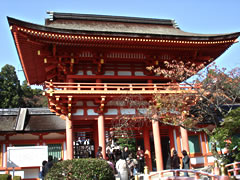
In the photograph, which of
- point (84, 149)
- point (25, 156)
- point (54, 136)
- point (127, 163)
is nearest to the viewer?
point (127, 163)

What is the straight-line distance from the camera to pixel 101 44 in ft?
45.2

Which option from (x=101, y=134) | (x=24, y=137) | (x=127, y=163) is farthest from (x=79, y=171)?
(x=24, y=137)

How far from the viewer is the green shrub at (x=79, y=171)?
8336 millimetres

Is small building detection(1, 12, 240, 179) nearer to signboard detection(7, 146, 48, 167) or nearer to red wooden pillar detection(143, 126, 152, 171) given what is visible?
red wooden pillar detection(143, 126, 152, 171)

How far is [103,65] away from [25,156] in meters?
6.85

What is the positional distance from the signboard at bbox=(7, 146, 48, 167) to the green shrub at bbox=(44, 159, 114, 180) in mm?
4514

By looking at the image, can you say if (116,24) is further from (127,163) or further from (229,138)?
(229,138)

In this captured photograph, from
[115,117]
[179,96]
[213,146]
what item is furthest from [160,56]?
[213,146]

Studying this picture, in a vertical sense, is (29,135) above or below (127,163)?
above

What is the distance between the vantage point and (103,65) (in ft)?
50.2

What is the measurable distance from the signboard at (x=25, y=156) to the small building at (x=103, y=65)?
1469mm

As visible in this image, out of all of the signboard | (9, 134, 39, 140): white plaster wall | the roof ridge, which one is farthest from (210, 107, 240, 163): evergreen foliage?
the roof ridge

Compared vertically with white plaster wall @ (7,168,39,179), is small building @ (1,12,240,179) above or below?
above

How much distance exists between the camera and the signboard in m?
12.2
